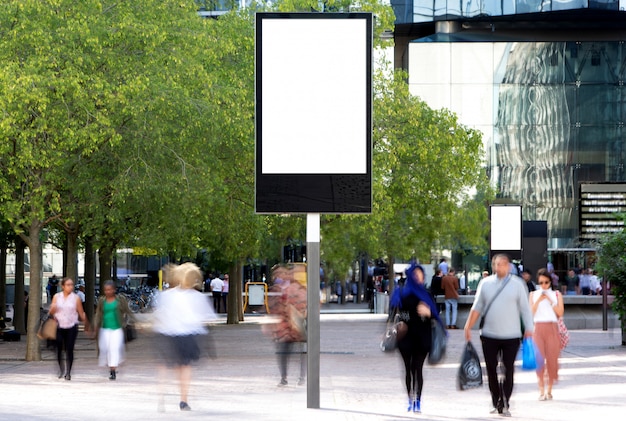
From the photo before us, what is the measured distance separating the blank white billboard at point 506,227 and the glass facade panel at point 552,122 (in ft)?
124

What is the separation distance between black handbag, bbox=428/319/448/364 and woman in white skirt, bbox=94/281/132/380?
726 cm

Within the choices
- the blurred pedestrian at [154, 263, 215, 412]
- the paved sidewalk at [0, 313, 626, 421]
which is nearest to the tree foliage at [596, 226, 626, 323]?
the paved sidewalk at [0, 313, 626, 421]

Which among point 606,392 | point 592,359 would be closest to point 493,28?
point 592,359

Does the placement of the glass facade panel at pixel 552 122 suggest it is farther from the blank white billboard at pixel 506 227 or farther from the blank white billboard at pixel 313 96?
the blank white billboard at pixel 313 96

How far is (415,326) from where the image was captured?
623 inches

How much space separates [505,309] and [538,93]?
5539 cm

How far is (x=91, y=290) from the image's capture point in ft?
139

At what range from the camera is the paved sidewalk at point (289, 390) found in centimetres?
1538

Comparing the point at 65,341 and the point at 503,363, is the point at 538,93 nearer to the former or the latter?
the point at 65,341

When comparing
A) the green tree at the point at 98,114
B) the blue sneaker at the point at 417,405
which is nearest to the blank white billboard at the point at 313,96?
the blue sneaker at the point at 417,405

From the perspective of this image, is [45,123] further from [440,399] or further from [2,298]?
[2,298]

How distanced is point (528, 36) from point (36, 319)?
4696cm

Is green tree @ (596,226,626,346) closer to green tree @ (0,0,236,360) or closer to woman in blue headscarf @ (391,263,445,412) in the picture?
green tree @ (0,0,236,360)

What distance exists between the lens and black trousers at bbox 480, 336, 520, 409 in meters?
14.9
